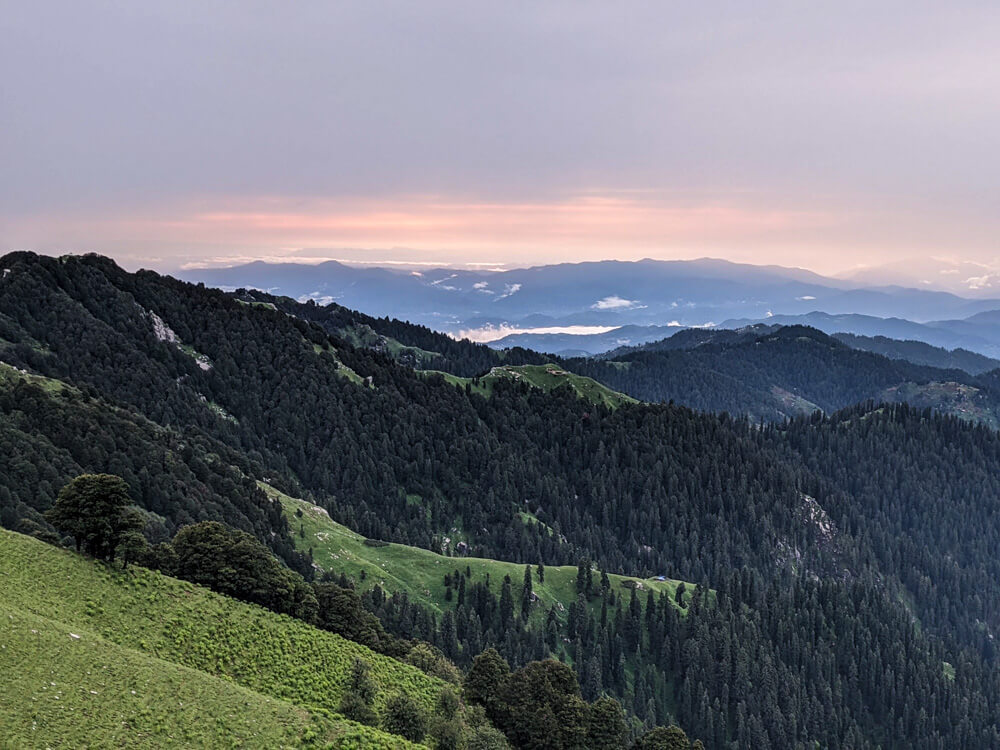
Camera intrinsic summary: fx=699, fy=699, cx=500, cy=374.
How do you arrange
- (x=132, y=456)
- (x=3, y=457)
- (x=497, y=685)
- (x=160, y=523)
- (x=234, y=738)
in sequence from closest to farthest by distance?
(x=234, y=738)
(x=497, y=685)
(x=3, y=457)
(x=160, y=523)
(x=132, y=456)

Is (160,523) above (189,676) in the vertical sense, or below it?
below

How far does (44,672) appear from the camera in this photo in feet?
197

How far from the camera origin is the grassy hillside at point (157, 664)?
58750 mm

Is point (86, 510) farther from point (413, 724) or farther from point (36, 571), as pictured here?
point (413, 724)

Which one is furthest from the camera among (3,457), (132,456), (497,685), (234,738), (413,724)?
(132,456)

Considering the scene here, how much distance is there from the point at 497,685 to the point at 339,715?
3208 centimetres

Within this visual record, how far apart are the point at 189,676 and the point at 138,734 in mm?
11921

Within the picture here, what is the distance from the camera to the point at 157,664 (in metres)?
69.9

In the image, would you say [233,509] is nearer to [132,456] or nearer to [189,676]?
[132,456]

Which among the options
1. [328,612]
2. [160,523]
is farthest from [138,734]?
[160,523]

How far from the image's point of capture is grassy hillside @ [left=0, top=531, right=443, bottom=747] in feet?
193

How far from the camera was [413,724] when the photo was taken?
269 feet

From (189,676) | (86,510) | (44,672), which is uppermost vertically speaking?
(86,510)

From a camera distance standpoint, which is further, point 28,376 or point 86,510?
point 28,376
